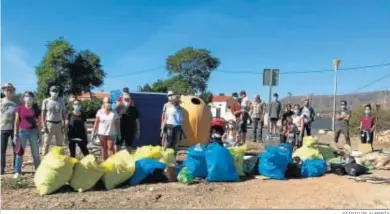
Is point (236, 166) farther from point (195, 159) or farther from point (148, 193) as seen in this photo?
point (148, 193)

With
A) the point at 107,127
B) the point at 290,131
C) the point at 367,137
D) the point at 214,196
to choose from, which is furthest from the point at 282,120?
the point at 214,196

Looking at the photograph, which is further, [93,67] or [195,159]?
[93,67]

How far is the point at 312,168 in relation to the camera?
9.61 m

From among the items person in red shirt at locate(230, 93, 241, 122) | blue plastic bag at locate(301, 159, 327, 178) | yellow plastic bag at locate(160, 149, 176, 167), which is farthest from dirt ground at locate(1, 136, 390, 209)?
person in red shirt at locate(230, 93, 241, 122)

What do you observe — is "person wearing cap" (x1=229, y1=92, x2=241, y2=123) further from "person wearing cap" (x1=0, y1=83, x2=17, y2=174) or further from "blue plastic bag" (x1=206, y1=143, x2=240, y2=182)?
"person wearing cap" (x1=0, y1=83, x2=17, y2=174)

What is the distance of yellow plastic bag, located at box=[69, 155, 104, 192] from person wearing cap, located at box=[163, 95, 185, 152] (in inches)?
109

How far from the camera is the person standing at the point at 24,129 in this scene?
28.6 ft

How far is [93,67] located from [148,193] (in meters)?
37.3

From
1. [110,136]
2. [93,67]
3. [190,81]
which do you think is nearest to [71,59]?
[93,67]

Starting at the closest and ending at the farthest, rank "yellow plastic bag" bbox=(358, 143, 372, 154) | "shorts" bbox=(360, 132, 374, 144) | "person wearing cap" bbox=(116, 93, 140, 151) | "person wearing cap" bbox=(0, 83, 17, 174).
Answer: "person wearing cap" bbox=(0, 83, 17, 174) < "person wearing cap" bbox=(116, 93, 140, 151) < "yellow plastic bag" bbox=(358, 143, 372, 154) < "shorts" bbox=(360, 132, 374, 144)

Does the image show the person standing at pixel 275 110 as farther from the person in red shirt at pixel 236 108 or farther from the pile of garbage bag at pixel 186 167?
the pile of garbage bag at pixel 186 167

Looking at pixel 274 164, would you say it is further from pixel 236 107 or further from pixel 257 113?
pixel 257 113

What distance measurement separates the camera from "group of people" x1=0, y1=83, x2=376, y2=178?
884 cm

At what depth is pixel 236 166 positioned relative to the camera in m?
9.15
